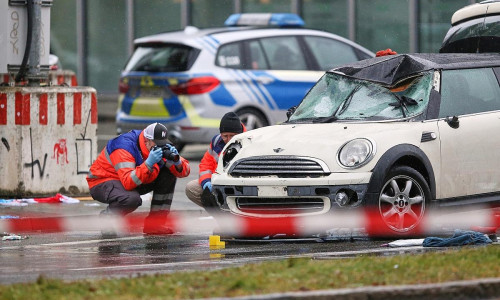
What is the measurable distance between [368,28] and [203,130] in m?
7.86

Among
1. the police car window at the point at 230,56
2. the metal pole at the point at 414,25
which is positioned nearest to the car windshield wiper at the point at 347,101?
the police car window at the point at 230,56

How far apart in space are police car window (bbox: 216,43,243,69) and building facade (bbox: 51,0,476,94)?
6.29 meters

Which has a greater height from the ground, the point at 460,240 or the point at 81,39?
the point at 81,39

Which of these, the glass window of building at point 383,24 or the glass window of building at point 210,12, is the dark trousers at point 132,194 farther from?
the glass window of building at point 210,12

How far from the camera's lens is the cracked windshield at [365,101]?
11602 millimetres

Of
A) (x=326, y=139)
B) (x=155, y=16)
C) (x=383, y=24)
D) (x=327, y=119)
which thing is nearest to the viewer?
(x=326, y=139)

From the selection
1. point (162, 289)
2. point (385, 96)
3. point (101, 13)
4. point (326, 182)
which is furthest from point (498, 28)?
point (101, 13)

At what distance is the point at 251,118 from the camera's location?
19.0m

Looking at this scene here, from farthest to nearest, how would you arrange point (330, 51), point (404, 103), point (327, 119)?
point (330, 51) < point (327, 119) < point (404, 103)

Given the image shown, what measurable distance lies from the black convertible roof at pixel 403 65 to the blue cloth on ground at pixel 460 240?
1714 millimetres

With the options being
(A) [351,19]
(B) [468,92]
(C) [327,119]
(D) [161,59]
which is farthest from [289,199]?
(A) [351,19]

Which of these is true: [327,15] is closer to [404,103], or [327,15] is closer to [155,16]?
[155,16]

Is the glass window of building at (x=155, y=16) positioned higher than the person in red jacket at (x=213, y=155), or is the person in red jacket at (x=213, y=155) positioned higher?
the glass window of building at (x=155, y=16)

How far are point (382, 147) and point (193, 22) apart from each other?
1785 cm
